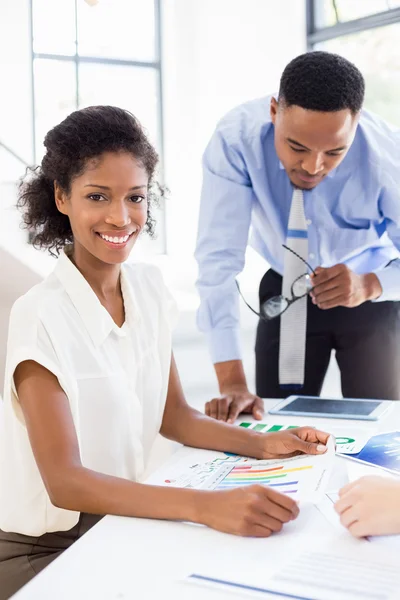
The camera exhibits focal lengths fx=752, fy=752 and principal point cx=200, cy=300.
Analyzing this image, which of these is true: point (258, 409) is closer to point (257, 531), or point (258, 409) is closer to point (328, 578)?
point (257, 531)

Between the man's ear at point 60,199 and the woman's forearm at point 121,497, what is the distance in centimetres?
54

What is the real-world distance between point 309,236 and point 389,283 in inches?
9.7

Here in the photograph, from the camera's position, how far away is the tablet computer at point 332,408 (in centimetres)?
153

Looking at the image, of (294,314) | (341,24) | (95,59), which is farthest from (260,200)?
(95,59)

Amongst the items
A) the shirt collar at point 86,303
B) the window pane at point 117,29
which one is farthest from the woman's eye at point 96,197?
the window pane at point 117,29

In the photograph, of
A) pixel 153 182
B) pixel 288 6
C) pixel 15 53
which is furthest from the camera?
pixel 288 6

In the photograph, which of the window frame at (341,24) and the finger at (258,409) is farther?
the window frame at (341,24)

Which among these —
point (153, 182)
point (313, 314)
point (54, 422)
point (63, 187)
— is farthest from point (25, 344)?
point (313, 314)

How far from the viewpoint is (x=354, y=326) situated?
1.95 meters

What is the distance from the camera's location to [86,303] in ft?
4.18

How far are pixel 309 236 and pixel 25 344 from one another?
1.03 meters

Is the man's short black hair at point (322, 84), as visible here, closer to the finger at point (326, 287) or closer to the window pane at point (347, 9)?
the finger at point (326, 287)

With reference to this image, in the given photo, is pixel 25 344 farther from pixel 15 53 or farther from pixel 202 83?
pixel 202 83

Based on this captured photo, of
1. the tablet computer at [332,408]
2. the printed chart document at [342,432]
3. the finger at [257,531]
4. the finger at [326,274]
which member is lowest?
the finger at [257,531]
